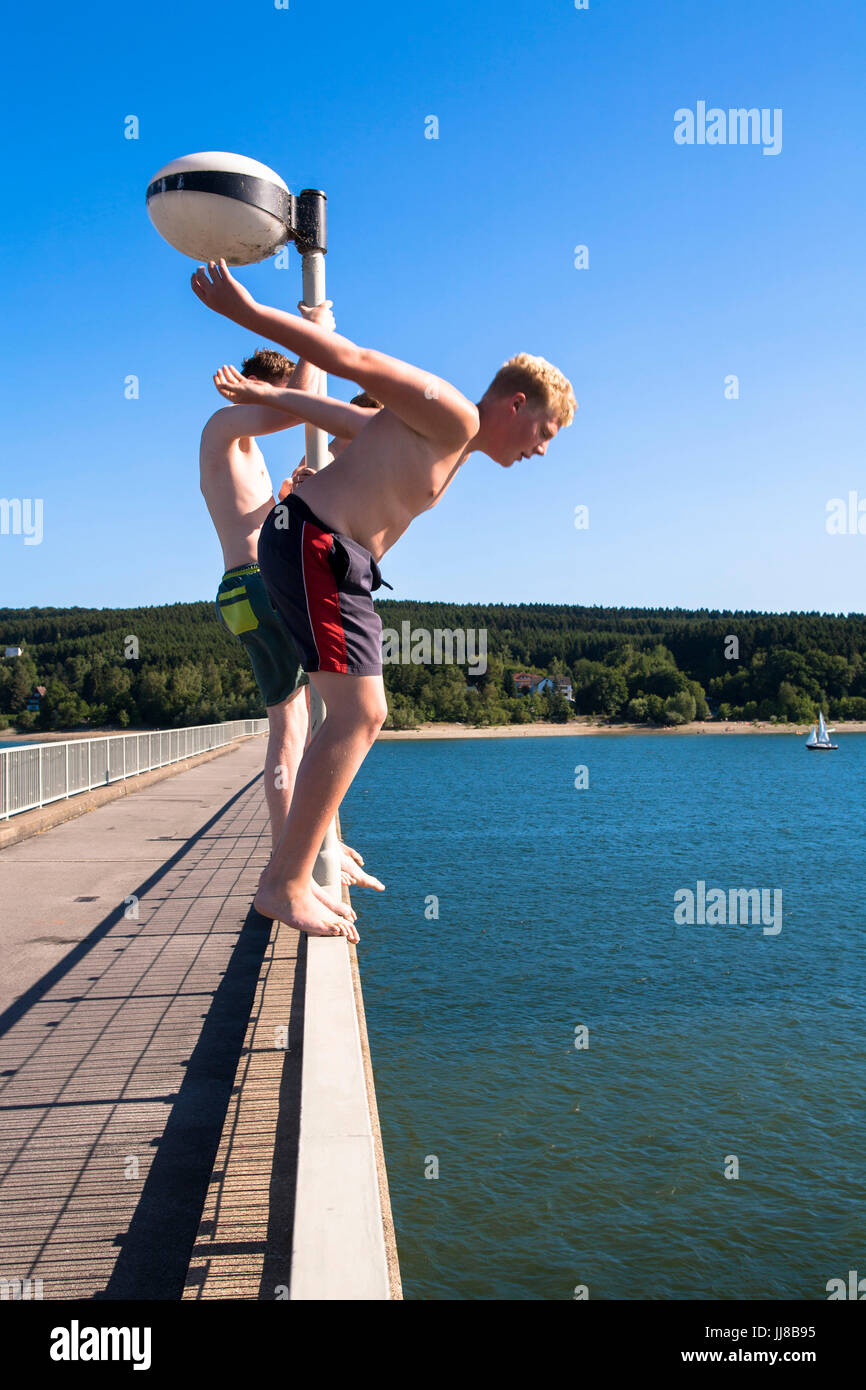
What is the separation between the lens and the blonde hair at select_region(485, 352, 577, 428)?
2.85 meters

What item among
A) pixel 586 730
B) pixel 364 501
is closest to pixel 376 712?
pixel 364 501

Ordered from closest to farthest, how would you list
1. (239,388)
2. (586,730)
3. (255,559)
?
1. (239,388)
2. (255,559)
3. (586,730)

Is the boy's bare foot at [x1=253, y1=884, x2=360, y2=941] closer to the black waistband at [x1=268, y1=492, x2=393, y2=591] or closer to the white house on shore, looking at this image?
the black waistband at [x1=268, y1=492, x2=393, y2=591]

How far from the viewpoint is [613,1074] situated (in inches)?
592

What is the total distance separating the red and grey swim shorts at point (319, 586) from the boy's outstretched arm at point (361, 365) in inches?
15.5

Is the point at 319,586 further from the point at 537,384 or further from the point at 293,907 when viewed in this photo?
the point at 293,907

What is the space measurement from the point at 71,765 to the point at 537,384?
15820mm

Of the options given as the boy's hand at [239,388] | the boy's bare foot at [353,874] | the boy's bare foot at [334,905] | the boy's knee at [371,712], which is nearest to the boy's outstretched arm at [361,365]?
the boy's hand at [239,388]

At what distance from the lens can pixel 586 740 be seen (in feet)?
476

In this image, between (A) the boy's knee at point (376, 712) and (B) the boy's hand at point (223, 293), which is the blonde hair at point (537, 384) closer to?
(B) the boy's hand at point (223, 293)
